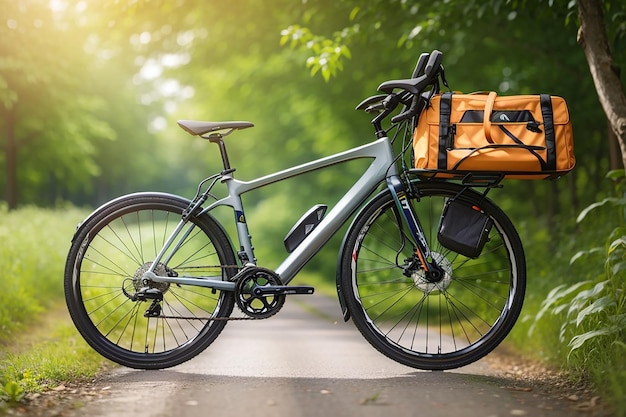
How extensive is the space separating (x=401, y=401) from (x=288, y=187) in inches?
708

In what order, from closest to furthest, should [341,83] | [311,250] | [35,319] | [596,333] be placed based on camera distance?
[596,333] < [311,250] < [35,319] < [341,83]

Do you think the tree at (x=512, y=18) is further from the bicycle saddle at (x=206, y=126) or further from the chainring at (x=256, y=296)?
the chainring at (x=256, y=296)

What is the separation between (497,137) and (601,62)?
1417 mm

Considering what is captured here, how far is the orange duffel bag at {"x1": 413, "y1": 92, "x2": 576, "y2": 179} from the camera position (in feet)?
13.6

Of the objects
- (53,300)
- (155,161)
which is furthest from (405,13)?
(155,161)

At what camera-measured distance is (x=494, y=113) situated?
4.21 metres

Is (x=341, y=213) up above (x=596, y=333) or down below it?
above

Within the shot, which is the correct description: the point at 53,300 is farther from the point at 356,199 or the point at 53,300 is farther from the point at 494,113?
the point at 494,113

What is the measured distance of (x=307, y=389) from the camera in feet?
13.0

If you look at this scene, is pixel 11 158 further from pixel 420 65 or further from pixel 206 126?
pixel 420 65

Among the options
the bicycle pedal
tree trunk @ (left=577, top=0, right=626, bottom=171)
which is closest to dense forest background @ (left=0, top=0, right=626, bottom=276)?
tree trunk @ (left=577, top=0, right=626, bottom=171)

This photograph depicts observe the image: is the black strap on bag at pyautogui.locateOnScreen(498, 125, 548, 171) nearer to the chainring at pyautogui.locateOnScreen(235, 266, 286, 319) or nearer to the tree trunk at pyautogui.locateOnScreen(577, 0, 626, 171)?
the tree trunk at pyautogui.locateOnScreen(577, 0, 626, 171)

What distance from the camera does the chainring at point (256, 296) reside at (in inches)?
172

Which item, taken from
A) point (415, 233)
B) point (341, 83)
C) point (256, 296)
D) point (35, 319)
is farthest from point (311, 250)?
point (341, 83)
